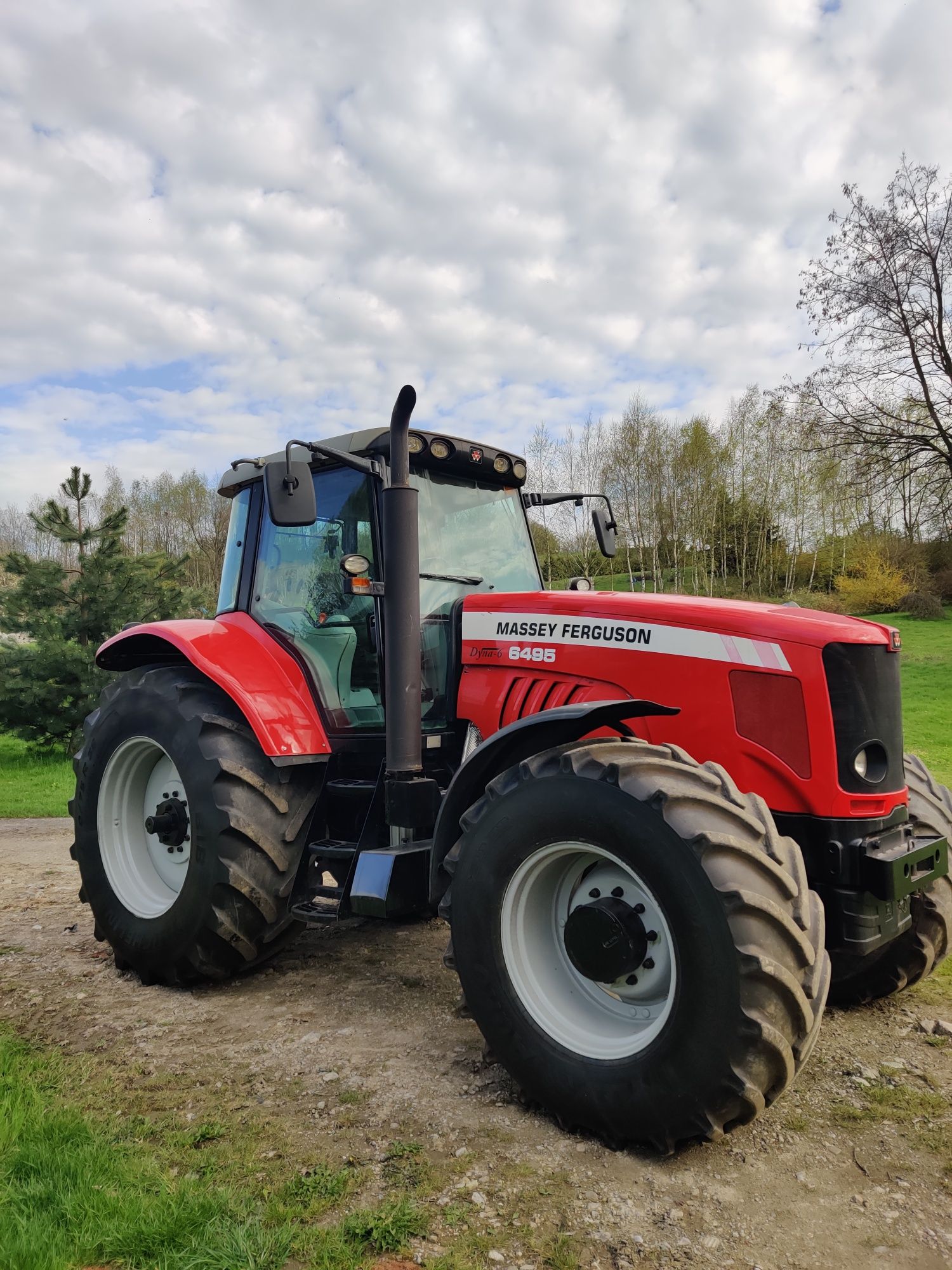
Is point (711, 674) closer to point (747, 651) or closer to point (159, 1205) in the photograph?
point (747, 651)

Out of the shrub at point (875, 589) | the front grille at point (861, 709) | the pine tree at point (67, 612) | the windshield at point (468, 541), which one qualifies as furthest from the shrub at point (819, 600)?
the front grille at point (861, 709)

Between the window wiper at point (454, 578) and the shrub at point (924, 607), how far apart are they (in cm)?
2657

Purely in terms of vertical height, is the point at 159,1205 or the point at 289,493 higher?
the point at 289,493

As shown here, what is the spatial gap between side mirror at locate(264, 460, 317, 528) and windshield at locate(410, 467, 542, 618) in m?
0.72

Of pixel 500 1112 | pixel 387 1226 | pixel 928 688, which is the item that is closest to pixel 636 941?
pixel 500 1112

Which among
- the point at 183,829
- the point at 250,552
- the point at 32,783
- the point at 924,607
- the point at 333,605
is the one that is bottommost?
the point at 32,783

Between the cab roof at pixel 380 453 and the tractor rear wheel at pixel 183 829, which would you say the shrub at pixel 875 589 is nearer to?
the cab roof at pixel 380 453

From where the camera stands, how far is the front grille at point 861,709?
295 cm

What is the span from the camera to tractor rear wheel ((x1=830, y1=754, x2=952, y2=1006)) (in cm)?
338

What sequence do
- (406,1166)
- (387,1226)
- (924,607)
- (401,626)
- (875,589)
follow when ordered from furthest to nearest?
(875,589)
(924,607)
(401,626)
(406,1166)
(387,1226)

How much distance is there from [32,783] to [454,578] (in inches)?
399

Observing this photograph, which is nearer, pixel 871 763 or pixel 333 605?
Answer: pixel 871 763

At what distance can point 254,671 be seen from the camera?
4133 millimetres

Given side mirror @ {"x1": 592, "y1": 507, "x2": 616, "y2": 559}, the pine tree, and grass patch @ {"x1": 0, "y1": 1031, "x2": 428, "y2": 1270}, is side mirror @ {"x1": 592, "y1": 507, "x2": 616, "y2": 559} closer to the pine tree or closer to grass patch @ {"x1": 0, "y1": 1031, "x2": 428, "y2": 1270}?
grass patch @ {"x1": 0, "y1": 1031, "x2": 428, "y2": 1270}
